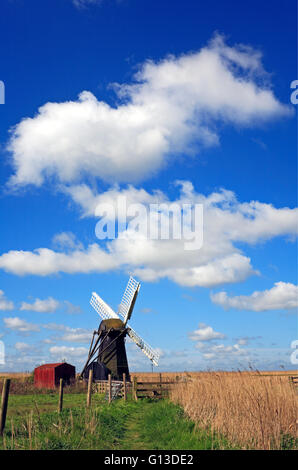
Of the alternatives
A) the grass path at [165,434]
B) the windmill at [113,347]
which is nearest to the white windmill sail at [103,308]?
the windmill at [113,347]

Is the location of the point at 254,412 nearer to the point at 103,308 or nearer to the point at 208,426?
the point at 208,426

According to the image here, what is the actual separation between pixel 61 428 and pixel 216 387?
14.3 ft

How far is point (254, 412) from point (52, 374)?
33969mm

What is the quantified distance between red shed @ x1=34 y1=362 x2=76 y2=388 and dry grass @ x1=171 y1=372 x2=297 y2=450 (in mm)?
30585

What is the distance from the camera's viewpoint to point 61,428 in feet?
33.1

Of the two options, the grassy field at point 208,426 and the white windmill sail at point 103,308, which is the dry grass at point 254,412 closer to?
the grassy field at point 208,426

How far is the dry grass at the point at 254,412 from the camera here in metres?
8.38

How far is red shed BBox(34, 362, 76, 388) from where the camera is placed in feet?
128

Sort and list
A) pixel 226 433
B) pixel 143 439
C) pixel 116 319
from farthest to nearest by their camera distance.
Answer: pixel 116 319
pixel 143 439
pixel 226 433
